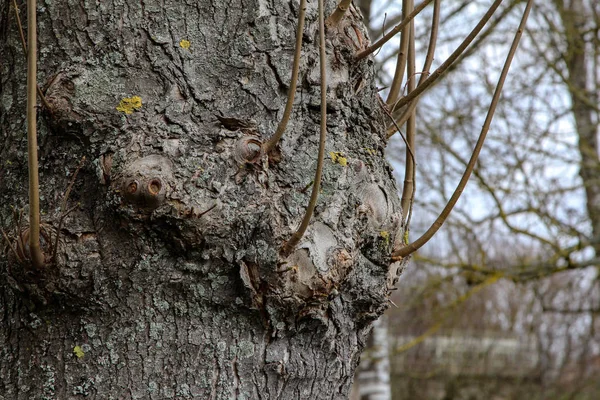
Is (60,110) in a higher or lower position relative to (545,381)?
higher

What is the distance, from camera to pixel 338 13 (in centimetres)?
115

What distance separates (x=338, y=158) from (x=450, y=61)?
0.27m

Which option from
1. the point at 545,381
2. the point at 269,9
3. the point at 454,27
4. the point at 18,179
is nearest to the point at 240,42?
the point at 269,9

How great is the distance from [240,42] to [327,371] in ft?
1.96

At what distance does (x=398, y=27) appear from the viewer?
1.10 metres

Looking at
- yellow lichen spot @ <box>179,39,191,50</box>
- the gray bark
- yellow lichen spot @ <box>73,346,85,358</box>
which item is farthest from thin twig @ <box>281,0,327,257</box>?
the gray bark

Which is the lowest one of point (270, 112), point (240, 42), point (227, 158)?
point (227, 158)

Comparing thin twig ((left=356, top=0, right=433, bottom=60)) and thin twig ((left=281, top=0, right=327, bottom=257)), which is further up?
thin twig ((left=356, top=0, right=433, bottom=60))

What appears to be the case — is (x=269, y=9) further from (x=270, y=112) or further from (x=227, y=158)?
(x=227, y=158)

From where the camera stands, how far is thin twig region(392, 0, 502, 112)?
1060mm

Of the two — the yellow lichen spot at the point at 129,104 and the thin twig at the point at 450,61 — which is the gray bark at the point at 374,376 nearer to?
the thin twig at the point at 450,61

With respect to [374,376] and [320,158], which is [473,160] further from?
[374,376]

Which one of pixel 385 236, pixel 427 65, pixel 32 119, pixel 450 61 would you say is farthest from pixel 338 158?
pixel 32 119

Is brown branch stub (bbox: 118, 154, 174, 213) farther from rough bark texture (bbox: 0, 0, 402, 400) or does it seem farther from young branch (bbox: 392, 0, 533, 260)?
young branch (bbox: 392, 0, 533, 260)
